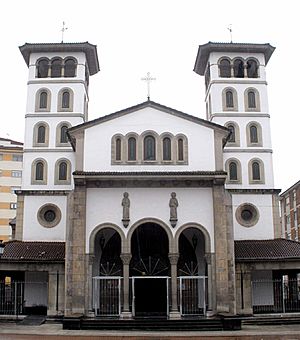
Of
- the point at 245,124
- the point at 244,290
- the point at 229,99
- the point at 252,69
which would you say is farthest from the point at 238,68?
the point at 244,290

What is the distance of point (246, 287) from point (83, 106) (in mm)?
18618

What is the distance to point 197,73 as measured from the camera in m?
44.7

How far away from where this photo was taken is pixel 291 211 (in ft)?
224

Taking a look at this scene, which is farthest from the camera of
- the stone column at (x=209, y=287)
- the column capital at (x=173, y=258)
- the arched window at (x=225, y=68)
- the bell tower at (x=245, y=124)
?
the arched window at (x=225, y=68)

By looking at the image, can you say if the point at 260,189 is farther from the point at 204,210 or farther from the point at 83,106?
the point at 83,106

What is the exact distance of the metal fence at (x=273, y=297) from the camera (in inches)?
1272

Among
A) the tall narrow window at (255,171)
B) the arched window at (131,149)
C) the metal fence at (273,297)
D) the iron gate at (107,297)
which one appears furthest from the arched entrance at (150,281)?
the tall narrow window at (255,171)

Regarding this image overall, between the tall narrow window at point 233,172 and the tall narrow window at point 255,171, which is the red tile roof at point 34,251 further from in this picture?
the tall narrow window at point 255,171

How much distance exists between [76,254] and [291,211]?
152 feet

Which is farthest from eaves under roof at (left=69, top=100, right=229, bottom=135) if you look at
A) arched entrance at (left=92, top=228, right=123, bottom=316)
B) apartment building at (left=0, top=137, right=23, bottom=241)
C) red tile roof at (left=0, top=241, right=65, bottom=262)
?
apartment building at (left=0, top=137, right=23, bottom=241)

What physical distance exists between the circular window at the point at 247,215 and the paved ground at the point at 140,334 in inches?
429

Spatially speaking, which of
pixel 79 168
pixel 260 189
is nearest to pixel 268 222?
pixel 260 189

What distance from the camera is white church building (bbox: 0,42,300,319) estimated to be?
28.1 metres

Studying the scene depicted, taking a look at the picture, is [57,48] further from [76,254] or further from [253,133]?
[76,254]
